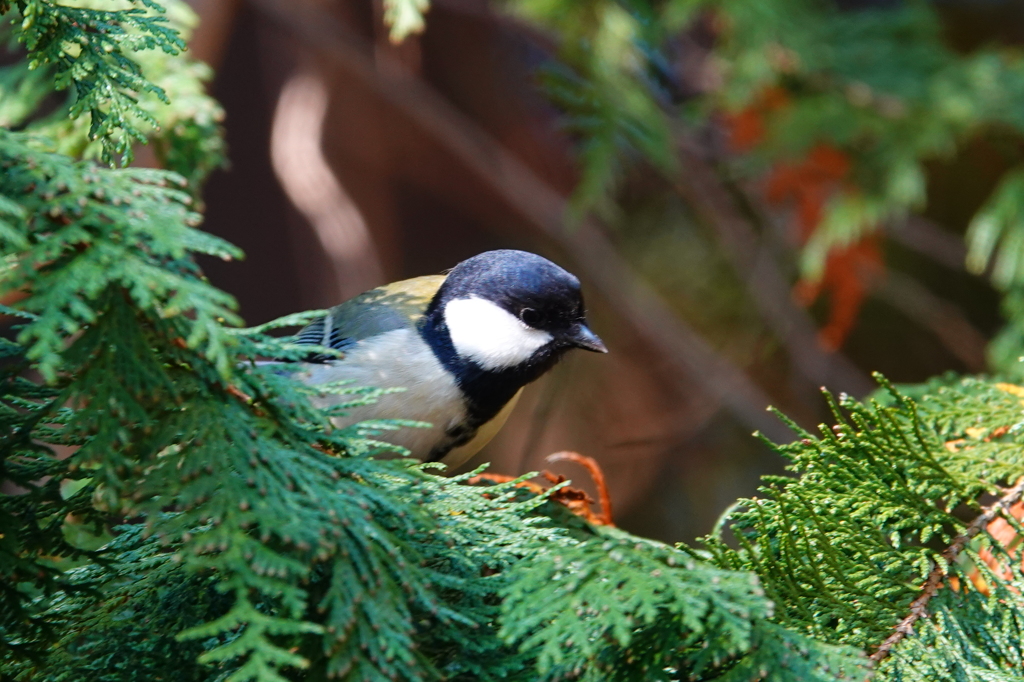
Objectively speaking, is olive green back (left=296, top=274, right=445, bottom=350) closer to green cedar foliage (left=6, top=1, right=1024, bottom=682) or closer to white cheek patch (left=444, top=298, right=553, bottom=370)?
white cheek patch (left=444, top=298, right=553, bottom=370)

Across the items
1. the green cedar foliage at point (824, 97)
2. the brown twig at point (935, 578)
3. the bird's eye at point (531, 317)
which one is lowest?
the brown twig at point (935, 578)

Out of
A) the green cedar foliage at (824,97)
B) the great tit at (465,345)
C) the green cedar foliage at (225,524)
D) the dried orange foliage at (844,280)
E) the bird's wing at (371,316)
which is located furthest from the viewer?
the dried orange foliage at (844,280)

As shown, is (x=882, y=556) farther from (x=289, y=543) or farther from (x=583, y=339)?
(x=583, y=339)

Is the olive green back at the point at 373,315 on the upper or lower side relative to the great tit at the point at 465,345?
upper

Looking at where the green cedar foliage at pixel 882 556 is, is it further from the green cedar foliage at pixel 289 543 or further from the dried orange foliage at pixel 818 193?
the dried orange foliage at pixel 818 193

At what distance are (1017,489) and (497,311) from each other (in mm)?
772

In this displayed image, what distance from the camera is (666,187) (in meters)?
3.39

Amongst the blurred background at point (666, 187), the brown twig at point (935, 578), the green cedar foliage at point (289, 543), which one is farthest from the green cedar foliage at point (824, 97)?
the green cedar foliage at point (289, 543)

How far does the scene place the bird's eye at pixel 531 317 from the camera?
139cm

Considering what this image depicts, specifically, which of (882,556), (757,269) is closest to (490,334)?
(882,556)

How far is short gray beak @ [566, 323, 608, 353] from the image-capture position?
4.59ft

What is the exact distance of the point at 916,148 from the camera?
7.38ft

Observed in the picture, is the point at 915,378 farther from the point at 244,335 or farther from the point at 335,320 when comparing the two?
the point at 244,335

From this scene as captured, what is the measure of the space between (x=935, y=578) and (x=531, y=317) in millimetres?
738
